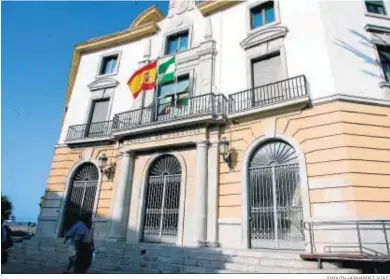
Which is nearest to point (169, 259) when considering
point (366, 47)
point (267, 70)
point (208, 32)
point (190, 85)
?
point (190, 85)

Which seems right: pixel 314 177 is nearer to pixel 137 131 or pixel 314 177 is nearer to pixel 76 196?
pixel 137 131

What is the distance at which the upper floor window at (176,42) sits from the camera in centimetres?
1284

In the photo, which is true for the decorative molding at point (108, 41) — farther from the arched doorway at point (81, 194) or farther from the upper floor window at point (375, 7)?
the upper floor window at point (375, 7)

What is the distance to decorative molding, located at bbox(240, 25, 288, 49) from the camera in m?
9.97

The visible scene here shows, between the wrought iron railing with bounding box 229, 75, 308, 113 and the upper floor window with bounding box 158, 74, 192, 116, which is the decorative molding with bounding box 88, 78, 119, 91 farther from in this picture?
the wrought iron railing with bounding box 229, 75, 308, 113

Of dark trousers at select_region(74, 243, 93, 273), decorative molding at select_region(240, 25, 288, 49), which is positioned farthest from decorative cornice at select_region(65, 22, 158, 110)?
dark trousers at select_region(74, 243, 93, 273)

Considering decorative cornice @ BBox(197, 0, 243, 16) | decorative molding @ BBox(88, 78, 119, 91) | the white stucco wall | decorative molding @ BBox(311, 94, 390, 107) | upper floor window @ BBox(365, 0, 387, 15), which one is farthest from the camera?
decorative molding @ BBox(88, 78, 119, 91)

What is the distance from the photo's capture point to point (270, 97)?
9.29 metres

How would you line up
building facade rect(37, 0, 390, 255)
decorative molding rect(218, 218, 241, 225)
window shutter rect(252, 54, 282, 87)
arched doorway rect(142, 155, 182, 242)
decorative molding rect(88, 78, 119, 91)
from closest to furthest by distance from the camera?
building facade rect(37, 0, 390, 255) → decorative molding rect(218, 218, 241, 225) → arched doorway rect(142, 155, 182, 242) → window shutter rect(252, 54, 282, 87) → decorative molding rect(88, 78, 119, 91)

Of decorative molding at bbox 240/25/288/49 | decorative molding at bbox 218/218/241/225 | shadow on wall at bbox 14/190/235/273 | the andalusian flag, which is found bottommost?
shadow on wall at bbox 14/190/235/273

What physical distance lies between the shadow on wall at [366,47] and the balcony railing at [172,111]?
4342mm

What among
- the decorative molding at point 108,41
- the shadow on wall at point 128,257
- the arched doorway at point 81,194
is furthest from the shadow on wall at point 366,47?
the arched doorway at point 81,194

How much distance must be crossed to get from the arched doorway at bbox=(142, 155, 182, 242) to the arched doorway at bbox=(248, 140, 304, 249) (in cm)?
276

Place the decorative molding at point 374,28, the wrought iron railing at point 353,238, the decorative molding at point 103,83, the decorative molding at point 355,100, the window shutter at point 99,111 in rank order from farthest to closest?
the decorative molding at point 103,83
the window shutter at point 99,111
the decorative molding at point 374,28
the decorative molding at point 355,100
the wrought iron railing at point 353,238
